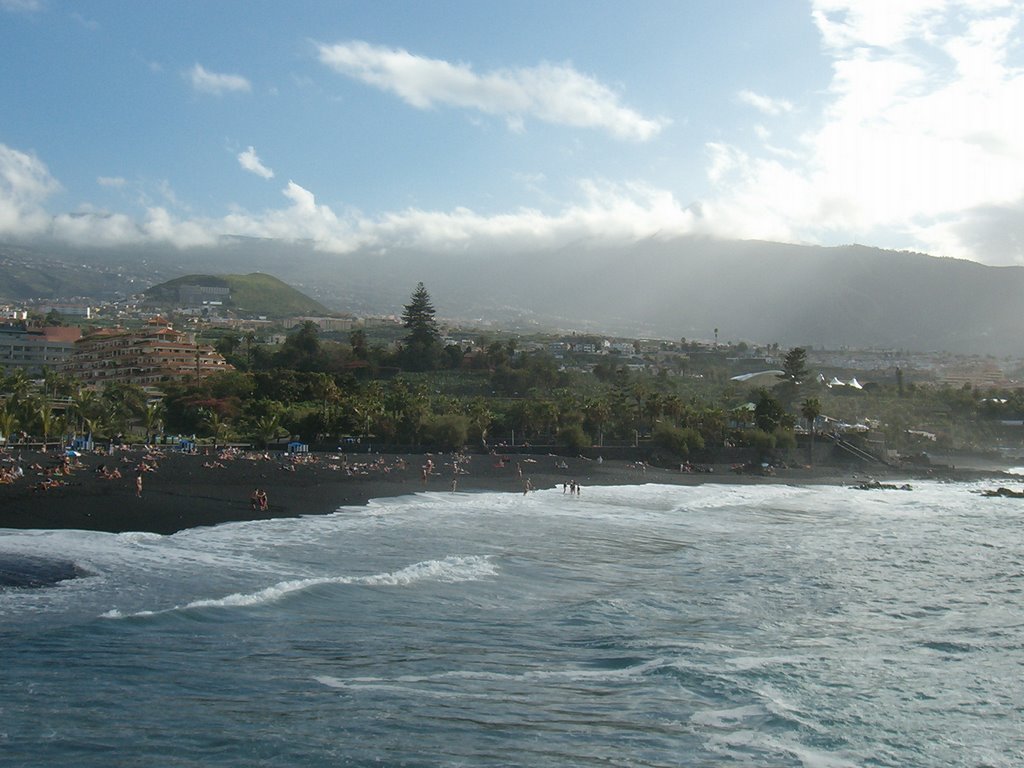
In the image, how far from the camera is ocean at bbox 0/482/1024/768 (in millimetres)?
10023

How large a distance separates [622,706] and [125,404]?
5010 cm

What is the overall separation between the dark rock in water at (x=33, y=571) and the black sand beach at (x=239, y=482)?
15.9 ft

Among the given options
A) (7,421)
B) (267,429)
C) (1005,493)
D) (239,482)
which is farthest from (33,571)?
(1005,493)

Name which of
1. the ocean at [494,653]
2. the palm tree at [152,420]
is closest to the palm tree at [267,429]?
the palm tree at [152,420]

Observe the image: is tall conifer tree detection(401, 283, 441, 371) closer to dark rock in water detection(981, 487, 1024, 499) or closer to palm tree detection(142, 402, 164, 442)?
palm tree detection(142, 402, 164, 442)

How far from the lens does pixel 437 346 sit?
95.0 m

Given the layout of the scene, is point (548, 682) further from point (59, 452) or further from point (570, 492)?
point (59, 452)

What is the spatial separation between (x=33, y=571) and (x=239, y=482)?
16.6 meters

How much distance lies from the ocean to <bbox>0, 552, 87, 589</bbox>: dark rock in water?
0.16 metres

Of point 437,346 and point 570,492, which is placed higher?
point 437,346

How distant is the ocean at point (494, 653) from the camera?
10.0 metres

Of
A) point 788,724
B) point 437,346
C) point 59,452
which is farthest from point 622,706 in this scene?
point 437,346

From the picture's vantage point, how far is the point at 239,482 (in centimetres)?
3375

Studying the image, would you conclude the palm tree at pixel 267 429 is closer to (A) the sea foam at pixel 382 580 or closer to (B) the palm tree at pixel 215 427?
(B) the palm tree at pixel 215 427
